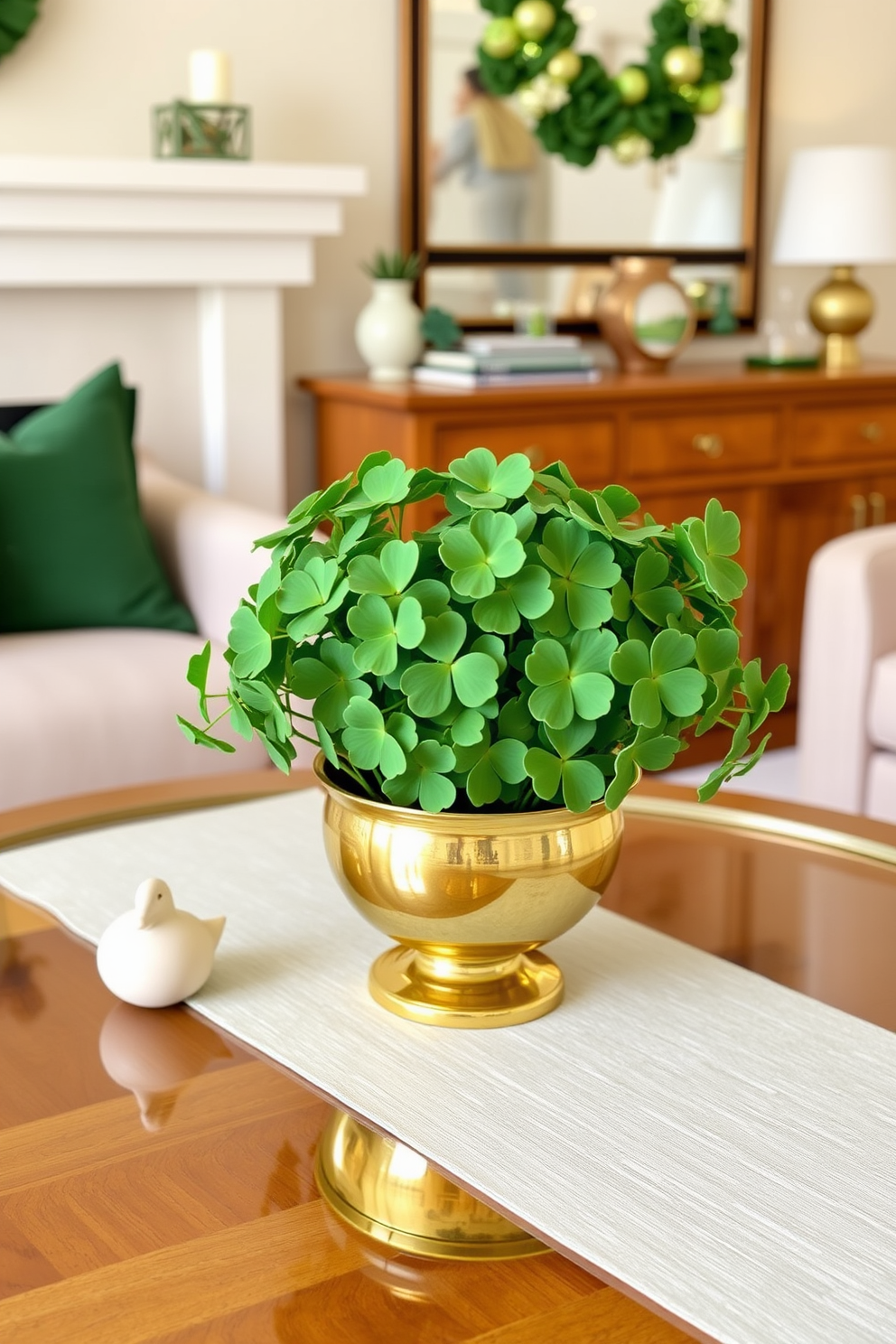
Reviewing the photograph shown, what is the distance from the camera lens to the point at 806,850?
1351 millimetres

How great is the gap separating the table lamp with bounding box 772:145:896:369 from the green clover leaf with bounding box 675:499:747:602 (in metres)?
2.85

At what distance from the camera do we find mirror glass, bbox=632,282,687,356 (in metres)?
3.52

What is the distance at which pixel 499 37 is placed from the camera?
344cm

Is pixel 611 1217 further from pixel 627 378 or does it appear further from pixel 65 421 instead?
pixel 627 378

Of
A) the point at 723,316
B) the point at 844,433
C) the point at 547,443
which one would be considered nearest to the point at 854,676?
the point at 547,443

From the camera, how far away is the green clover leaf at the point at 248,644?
0.91 meters

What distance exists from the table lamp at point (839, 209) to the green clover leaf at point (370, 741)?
298cm

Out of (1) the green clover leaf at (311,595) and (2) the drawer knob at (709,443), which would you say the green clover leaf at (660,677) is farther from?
(2) the drawer knob at (709,443)

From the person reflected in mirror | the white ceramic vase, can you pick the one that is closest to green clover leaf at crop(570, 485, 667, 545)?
the white ceramic vase

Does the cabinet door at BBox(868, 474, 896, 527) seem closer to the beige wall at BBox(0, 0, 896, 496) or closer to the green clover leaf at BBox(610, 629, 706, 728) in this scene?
the beige wall at BBox(0, 0, 896, 496)

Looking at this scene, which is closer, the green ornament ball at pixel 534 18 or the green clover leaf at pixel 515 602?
the green clover leaf at pixel 515 602

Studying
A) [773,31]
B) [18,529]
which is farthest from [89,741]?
[773,31]

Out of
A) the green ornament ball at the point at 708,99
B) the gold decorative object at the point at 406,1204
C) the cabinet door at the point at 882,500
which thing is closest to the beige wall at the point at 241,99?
the green ornament ball at the point at 708,99

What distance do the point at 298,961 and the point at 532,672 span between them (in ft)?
1.06
